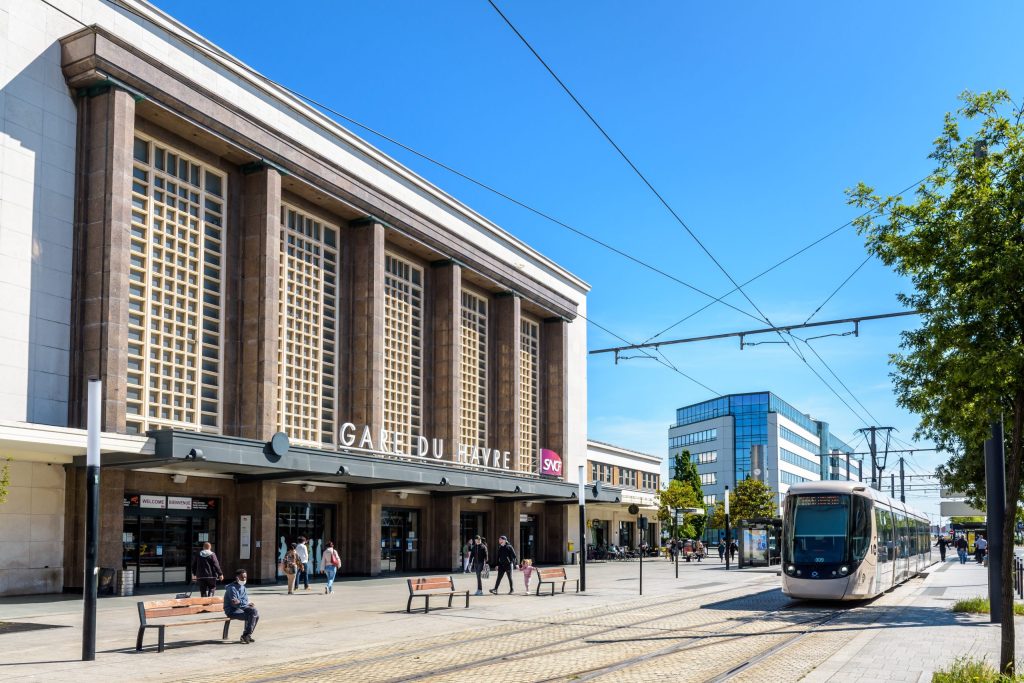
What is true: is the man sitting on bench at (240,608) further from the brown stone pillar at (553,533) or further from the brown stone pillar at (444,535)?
the brown stone pillar at (553,533)

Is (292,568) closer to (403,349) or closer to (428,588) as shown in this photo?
(428,588)

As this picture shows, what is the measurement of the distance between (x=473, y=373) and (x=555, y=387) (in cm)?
793

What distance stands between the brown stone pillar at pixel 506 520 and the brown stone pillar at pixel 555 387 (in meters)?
5.24

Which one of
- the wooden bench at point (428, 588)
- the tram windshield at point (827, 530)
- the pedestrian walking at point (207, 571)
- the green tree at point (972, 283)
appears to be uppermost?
the green tree at point (972, 283)

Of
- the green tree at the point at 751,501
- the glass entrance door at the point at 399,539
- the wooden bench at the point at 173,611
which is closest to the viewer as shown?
the wooden bench at the point at 173,611

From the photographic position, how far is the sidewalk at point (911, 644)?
13.0m

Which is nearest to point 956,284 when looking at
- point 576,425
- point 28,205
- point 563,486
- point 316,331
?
point 28,205

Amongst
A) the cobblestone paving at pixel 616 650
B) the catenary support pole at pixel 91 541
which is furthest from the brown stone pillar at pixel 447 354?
the catenary support pole at pixel 91 541

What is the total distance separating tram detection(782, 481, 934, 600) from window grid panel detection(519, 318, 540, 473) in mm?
25978

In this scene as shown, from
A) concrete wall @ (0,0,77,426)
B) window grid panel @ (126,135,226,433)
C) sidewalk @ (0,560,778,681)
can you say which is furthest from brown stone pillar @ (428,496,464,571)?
concrete wall @ (0,0,77,426)

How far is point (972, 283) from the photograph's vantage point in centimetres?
1145

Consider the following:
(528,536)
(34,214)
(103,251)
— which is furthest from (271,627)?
(528,536)

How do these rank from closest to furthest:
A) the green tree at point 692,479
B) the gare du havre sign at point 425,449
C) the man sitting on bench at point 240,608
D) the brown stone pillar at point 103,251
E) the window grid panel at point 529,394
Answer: the man sitting on bench at point 240,608, the brown stone pillar at point 103,251, the gare du havre sign at point 425,449, the window grid panel at point 529,394, the green tree at point 692,479

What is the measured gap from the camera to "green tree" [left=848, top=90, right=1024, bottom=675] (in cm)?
1120
